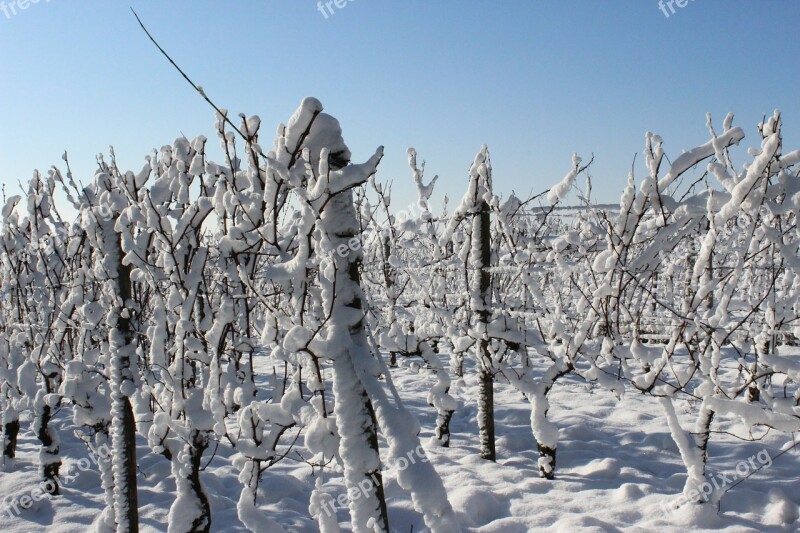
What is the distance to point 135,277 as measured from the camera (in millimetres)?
3312

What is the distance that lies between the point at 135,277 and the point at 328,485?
2875 millimetres

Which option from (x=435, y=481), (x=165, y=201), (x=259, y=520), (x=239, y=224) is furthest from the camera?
(x=165, y=201)

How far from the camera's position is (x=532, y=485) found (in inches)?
186

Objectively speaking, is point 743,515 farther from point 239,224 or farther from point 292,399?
point 239,224

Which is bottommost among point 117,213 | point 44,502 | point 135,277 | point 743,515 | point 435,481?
point 743,515

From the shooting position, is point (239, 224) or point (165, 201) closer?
point (239, 224)

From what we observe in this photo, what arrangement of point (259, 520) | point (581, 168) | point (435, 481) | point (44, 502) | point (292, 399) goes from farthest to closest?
1. point (44, 502)
2. point (581, 168)
3. point (259, 520)
4. point (292, 399)
5. point (435, 481)

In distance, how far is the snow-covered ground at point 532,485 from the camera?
13.0ft

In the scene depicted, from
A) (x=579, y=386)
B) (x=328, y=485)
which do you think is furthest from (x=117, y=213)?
(x=579, y=386)

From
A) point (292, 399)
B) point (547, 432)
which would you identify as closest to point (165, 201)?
point (292, 399)

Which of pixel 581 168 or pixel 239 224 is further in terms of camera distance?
pixel 581 168

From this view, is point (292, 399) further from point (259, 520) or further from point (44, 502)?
point (44, 502)

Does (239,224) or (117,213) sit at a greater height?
(117,213)

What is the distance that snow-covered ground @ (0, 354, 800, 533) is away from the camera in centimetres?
396
